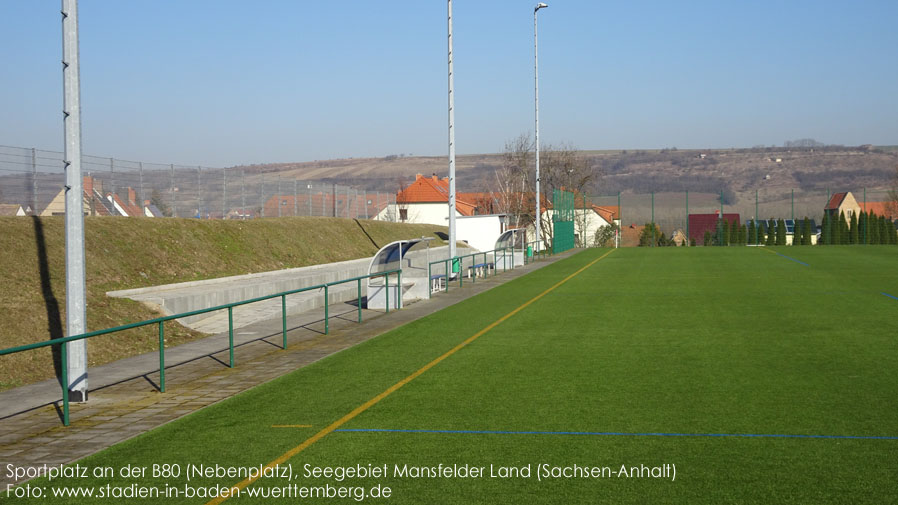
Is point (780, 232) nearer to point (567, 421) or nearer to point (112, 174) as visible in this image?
point (112, 174)

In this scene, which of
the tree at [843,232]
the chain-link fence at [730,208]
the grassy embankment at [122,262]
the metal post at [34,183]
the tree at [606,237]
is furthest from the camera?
the tree at [606,237]

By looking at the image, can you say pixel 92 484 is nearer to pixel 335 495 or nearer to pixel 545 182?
pixel 335 495

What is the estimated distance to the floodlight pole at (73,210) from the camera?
1000cm

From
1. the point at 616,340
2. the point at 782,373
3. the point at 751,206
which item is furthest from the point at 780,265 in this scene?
the point at 751,206

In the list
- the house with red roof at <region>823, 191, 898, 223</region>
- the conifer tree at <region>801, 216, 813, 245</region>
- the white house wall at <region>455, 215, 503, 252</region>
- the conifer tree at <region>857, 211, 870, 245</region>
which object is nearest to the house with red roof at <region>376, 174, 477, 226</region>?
the house with red roof at <region>823, 191, 898, 223</region>

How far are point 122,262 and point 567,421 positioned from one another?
17170mm

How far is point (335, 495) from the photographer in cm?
629

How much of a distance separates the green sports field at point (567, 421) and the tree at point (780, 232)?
44708mm

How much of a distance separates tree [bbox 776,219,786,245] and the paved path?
47513 millimetres

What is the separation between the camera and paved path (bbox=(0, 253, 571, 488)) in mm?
8164

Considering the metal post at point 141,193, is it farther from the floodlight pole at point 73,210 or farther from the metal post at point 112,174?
the floodlight pole at point 73,210

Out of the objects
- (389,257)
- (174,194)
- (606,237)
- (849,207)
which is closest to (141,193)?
(174,194)

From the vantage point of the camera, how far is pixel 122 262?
2247cm

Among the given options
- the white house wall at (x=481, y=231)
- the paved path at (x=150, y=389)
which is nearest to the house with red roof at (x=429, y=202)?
the white house wall at (x=481, y=231)
